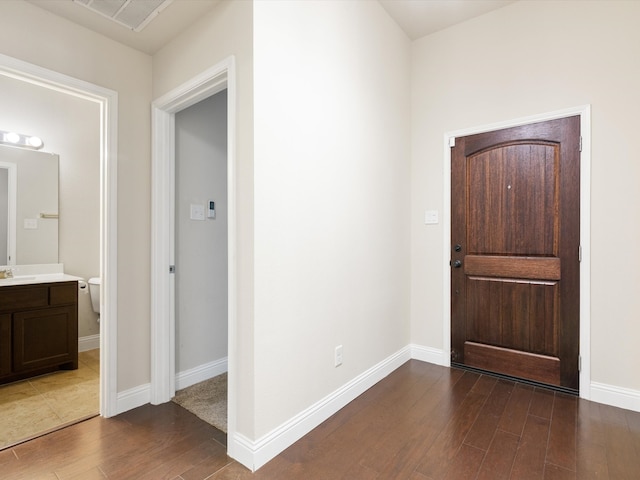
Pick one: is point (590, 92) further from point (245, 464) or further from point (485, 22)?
point (245, 464)

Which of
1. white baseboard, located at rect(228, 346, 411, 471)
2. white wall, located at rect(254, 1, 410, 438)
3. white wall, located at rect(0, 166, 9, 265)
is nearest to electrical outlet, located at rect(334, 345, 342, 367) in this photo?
white wall, located at rect(254, 1, 410, 438)

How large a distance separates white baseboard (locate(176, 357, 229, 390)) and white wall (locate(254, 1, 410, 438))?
1078mm

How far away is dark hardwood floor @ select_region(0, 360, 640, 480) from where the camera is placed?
1642mm

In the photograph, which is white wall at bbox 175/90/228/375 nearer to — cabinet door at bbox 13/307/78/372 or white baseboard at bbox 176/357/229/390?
white baseboard at bbox 176/357/229/390

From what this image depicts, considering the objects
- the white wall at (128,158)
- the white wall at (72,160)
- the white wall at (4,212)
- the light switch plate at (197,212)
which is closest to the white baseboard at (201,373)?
the white wall at (128,158)

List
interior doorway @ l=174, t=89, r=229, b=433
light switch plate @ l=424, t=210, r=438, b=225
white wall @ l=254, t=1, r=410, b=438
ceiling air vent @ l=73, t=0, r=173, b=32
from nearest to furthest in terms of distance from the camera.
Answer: white wall @ l=254, t=1, r=410, b=438 < ceiling air vent @ l=73, t=0, r=173, b=32 < interior doorway @ l=174, t=89, r=229, b=433 < light switch plate @ l=424, t=210, r=438, b=225

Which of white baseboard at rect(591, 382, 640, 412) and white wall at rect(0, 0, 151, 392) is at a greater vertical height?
white wall at rect(0, 0, 151, 392)

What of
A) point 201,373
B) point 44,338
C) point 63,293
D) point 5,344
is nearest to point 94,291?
point 63,293

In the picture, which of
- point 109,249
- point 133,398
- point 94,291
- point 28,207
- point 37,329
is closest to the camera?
point 109,249

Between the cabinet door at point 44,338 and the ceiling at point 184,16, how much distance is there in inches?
91.3

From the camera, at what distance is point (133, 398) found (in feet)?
7.62

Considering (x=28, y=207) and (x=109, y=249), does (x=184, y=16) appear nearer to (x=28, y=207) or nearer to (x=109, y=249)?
(x=109, y=249)

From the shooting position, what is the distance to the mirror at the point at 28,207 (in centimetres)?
314

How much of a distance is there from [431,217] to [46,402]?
11.1 feet
